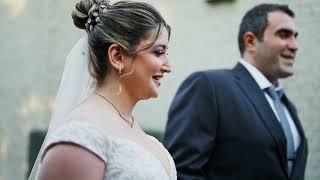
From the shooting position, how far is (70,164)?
8.47ft

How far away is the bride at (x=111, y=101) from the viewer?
262 centimetres

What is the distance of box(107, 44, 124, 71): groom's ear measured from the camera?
2.88m

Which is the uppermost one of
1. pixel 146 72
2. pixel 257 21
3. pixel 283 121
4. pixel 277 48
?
pixel 146 72

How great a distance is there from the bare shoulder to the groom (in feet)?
4.65

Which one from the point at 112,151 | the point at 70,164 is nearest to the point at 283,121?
the point at 112,151

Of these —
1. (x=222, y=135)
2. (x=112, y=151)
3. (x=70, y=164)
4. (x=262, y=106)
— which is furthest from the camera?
(x=262, y=106)

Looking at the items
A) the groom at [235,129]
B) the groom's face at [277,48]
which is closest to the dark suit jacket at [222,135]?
the groom at [235,129]

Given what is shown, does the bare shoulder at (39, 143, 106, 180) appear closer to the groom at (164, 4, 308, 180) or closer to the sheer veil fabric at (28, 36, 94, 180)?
the sheer veil fabric at (28, 36, 94, 180)

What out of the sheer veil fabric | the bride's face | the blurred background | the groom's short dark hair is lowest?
the blurred background

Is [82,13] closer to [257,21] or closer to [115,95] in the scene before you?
[115,95]

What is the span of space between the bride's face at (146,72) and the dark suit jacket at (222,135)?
115 centimetres

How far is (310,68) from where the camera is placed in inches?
279

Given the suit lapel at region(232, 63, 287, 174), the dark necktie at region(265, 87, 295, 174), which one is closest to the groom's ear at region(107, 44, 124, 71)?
the suit lapel at region(232, 63, 287, 174)

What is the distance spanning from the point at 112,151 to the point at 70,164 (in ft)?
0.60
